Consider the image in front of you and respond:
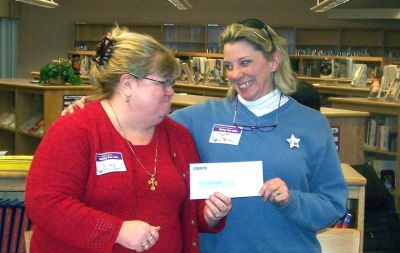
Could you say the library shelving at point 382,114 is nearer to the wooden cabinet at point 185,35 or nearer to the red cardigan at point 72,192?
the red cardigan at point 72,192

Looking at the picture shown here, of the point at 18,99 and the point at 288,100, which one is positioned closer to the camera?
the point at 288,100

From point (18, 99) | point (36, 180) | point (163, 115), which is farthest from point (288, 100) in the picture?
point (18, 99)

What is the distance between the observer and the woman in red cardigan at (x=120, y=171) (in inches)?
67.2

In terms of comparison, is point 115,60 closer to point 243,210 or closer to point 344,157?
point 243,210

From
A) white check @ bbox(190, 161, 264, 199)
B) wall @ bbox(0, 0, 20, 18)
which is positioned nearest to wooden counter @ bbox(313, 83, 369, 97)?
white check @ bbox(190, 161, 264, 199)

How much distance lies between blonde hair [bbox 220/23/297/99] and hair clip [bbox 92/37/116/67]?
529mm

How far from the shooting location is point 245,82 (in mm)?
2227

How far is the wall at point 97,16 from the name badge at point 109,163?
45.7 ft

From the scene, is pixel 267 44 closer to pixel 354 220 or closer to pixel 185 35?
pixel 354 220

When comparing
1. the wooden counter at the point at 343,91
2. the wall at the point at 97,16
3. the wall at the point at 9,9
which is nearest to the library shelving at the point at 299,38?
the wall at the point at 97,16

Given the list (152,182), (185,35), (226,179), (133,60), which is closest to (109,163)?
(152,182)

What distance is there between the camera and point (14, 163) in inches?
115

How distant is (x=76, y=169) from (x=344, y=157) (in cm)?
359

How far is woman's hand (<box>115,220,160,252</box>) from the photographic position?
169 centimetres
